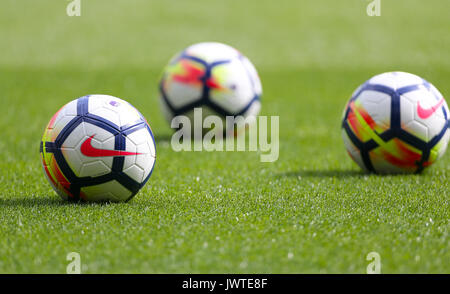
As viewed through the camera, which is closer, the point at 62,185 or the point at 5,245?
the point at 5,245

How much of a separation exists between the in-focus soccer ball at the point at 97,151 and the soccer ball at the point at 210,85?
159 inches

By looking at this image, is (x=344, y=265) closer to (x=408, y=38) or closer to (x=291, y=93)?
(x=291, y=93)

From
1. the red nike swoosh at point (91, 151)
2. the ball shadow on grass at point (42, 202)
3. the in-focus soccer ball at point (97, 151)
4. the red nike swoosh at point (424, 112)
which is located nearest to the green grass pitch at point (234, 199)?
the ball shadow on grass at point (42, 202)

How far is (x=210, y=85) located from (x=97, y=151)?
180 inches

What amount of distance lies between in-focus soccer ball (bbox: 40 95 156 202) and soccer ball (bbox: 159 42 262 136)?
159 inches

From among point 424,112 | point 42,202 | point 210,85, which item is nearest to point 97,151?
point 42,202

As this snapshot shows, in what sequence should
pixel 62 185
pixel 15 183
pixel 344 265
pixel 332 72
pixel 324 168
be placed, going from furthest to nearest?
1. pixel 332 72
2. pixel 324 168
3. pixel 15 183
4. pixel 62 185
5. pixel 344 265

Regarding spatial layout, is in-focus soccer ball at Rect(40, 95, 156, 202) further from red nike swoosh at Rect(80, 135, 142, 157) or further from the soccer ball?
the soccer ball

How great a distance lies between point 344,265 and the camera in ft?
15.3

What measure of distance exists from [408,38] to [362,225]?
72.9 feet

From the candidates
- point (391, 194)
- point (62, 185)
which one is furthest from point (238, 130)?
point (62, 185)

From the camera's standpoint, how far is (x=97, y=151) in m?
6.06

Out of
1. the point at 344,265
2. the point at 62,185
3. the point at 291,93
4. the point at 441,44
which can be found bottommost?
the point at 344,265

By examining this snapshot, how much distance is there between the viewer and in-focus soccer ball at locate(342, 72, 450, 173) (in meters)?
7.62
